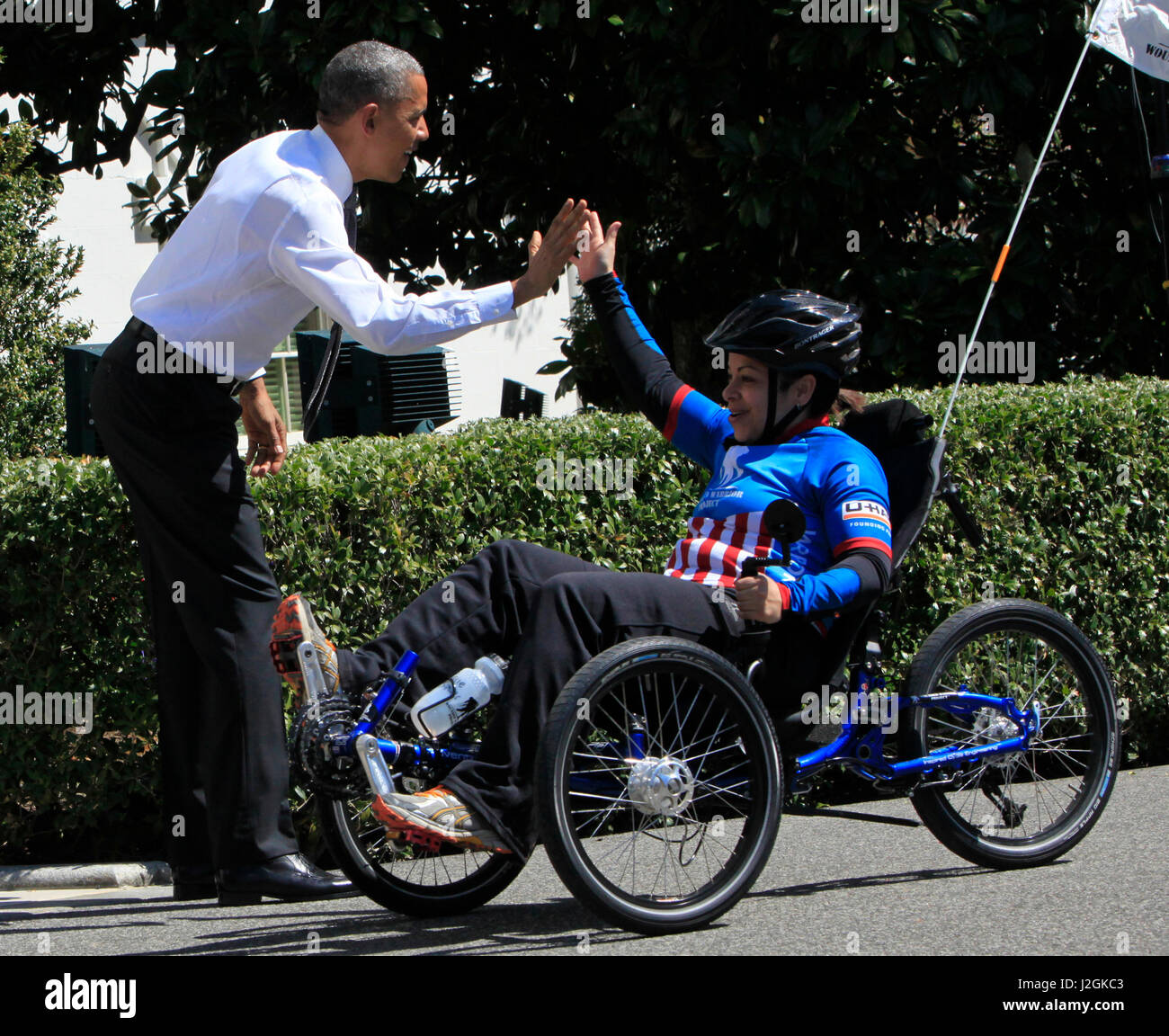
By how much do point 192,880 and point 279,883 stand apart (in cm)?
49

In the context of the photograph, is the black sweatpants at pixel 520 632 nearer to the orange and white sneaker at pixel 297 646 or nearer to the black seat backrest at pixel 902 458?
the orange and white sneaker at pixel 297 646

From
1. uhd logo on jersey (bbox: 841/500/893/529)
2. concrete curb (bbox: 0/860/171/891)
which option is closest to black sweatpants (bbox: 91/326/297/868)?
concrete curb (bbox: 0/860/171/891)

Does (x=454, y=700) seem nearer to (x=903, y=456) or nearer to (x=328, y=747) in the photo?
(x=328, y=747)

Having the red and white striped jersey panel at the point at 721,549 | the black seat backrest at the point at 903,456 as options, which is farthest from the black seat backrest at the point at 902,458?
the red and white striped jersey panel at the point at 721,549

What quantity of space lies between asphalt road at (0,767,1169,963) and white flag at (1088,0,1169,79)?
3.76 meters

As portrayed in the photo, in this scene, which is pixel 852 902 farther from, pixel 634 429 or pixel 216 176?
pixel 216 176

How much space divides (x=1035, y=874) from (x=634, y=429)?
202cm

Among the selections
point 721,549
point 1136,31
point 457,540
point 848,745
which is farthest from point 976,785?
point 1136,31

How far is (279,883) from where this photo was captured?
3.87 meters

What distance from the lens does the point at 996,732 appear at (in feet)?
14.1

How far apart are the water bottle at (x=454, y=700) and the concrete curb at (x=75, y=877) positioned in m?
1.65

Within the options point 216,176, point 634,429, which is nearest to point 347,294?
point 216,176

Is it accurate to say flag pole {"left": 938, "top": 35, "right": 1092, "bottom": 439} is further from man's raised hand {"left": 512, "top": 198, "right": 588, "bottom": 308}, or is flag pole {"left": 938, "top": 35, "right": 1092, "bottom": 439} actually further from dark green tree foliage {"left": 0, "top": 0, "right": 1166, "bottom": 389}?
man's raised hand {"left": 512, "top": 198, "right": 588, "bottom": 308}

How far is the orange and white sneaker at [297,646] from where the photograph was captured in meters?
3.61
